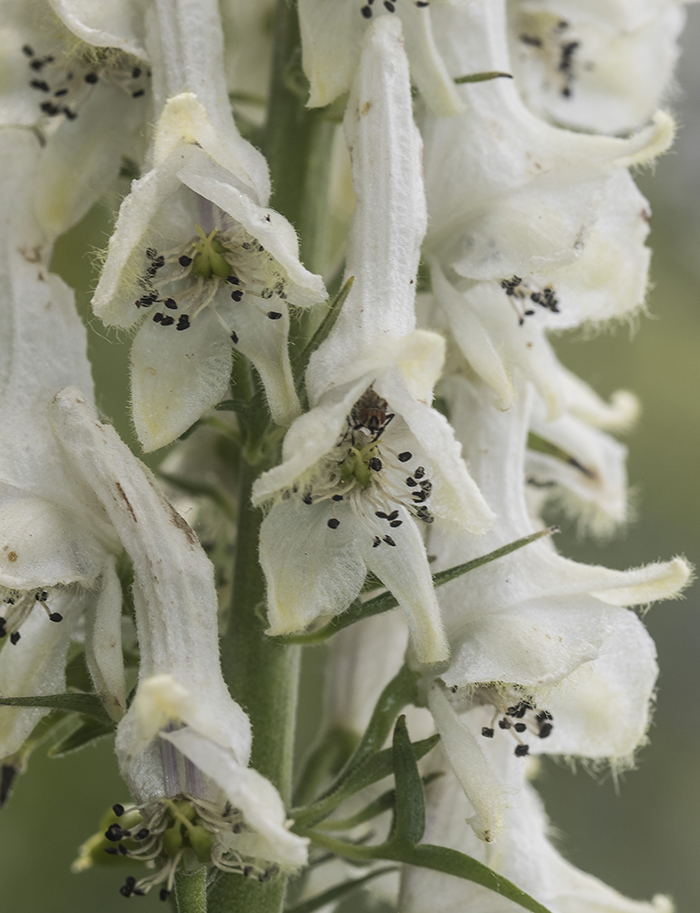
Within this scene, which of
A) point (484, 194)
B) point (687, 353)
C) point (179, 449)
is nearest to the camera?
point (484, 194)

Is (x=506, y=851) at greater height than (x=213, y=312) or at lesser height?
lesser

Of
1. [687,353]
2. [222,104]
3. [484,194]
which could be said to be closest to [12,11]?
[222,104]

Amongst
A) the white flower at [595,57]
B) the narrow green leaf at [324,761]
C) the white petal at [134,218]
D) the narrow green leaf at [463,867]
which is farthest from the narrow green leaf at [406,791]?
the white flower at [595,57]

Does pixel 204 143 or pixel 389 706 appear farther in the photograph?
pixel 389 706

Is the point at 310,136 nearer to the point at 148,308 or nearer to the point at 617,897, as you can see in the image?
the point at 148,308

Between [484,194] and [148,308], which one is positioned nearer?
[148,308]

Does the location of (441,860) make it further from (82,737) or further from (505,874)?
(82,737)

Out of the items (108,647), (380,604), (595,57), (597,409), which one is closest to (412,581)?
(380,604)
